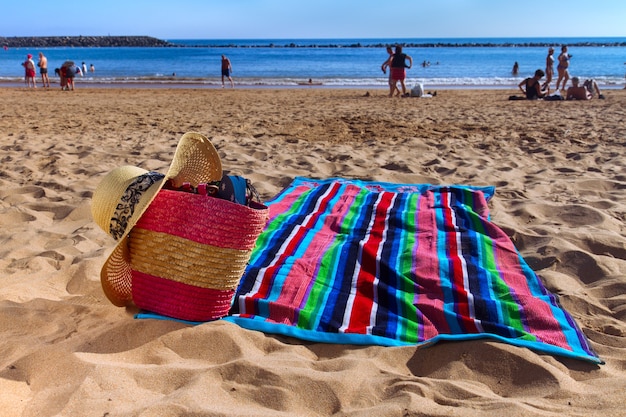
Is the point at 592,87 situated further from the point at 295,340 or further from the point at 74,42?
the point at 74,42

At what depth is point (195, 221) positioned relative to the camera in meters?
2.39

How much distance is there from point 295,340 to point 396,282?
744 millimetres

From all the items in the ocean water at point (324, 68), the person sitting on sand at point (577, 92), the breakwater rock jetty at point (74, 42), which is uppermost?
the breakwater rock jetty at point (74, 42)

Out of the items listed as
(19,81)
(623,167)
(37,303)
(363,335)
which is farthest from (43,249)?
(19,81)

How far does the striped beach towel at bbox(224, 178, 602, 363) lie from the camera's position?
8.09 feet

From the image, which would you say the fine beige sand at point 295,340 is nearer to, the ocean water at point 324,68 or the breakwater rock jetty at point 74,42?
the ocean water at point 324,68

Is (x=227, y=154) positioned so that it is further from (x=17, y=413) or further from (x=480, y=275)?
(x=17, y=413)

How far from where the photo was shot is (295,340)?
2.46m

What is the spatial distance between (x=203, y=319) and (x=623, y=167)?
4712mm

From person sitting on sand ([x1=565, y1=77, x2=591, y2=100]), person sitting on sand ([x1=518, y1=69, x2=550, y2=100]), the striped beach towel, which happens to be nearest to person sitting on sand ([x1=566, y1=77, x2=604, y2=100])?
person sitting on sand ([x1=565, y1=77, x2=591, y2=100])

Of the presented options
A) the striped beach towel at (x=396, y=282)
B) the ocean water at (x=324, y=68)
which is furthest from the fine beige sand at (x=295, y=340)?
the ocean water at (x=324, y=68)

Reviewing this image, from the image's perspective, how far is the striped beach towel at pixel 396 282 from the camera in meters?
2.47

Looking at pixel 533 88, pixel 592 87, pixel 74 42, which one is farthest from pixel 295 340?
pixel 74 42

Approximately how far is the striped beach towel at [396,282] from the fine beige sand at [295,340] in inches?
4.3
